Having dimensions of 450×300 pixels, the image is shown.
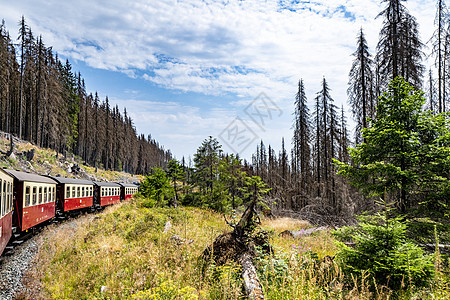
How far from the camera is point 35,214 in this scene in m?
11.3

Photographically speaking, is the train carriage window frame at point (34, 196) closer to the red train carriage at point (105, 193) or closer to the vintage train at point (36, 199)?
the vintage train at point (36, 199)

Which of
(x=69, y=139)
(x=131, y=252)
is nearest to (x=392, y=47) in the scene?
(x=131, y=252)

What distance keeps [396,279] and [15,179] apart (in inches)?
476

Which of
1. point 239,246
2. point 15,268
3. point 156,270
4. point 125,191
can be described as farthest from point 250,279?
point 125,191

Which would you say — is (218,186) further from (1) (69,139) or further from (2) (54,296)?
(1) (69,139)

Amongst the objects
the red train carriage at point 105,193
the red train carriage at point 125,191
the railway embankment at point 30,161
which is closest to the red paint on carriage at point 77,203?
the red train carriage at point 105,193

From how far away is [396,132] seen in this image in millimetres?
6156

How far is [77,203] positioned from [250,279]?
16.8 m

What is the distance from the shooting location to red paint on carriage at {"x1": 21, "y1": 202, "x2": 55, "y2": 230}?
1016 centimetres

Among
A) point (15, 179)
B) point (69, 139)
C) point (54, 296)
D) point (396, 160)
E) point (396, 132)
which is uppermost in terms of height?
point (69, 139)

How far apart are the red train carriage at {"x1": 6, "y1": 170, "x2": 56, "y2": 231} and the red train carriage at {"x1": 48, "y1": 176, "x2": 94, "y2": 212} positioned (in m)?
1.32

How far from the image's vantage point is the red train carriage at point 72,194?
15453 mm

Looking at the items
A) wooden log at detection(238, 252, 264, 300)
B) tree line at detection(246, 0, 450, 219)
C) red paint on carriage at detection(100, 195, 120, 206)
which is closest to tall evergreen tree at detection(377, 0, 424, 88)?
tree line at detection(246, 0, 450, 219)

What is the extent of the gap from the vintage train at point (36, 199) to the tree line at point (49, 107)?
1961 centimetres
